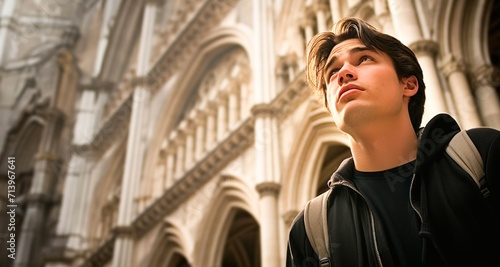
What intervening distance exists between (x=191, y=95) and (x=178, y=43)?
144 centimetres

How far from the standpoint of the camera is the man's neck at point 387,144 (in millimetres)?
1587

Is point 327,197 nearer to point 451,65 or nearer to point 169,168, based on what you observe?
point 451,65

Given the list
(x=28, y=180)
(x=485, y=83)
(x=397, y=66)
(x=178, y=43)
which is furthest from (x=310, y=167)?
(x=28, y=180)

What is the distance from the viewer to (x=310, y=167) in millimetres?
7785

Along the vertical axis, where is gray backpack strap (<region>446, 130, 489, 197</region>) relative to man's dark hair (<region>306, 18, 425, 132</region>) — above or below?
below

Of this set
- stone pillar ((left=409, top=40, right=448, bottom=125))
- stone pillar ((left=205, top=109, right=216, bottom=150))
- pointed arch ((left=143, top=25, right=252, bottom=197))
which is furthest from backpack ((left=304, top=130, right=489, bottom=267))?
pointed arch ((left=143, top=25, right=252, bottom=197))

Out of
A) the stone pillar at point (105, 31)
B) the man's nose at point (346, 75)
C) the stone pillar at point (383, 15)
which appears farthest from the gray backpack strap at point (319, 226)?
the stone pillar at point (105, 31)

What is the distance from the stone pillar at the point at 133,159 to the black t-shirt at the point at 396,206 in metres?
10.8

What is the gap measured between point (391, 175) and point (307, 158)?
630 centimetres

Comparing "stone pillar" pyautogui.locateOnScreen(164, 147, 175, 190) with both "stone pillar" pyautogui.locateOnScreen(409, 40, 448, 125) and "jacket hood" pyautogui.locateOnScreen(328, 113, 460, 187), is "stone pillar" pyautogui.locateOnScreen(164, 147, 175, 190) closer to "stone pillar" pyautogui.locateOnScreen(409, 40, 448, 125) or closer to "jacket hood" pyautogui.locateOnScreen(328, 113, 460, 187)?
"stone pillar" pyautogui.locateOnScreen(409, 40, 448, 125)

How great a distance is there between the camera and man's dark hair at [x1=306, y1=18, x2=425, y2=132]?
5.66 feet

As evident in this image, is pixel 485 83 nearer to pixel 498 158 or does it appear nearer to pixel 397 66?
pixel 397 66

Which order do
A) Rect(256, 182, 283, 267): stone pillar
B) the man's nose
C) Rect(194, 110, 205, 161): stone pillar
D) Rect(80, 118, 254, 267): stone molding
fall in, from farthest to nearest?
Rect(194, 110, 205, 161): stone pillar, Rect(80, 118, 254, 267): stone molding, Rect(256, 182, 283, 267): stone pillar, the man's nose

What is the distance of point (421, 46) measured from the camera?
564 centimetres
